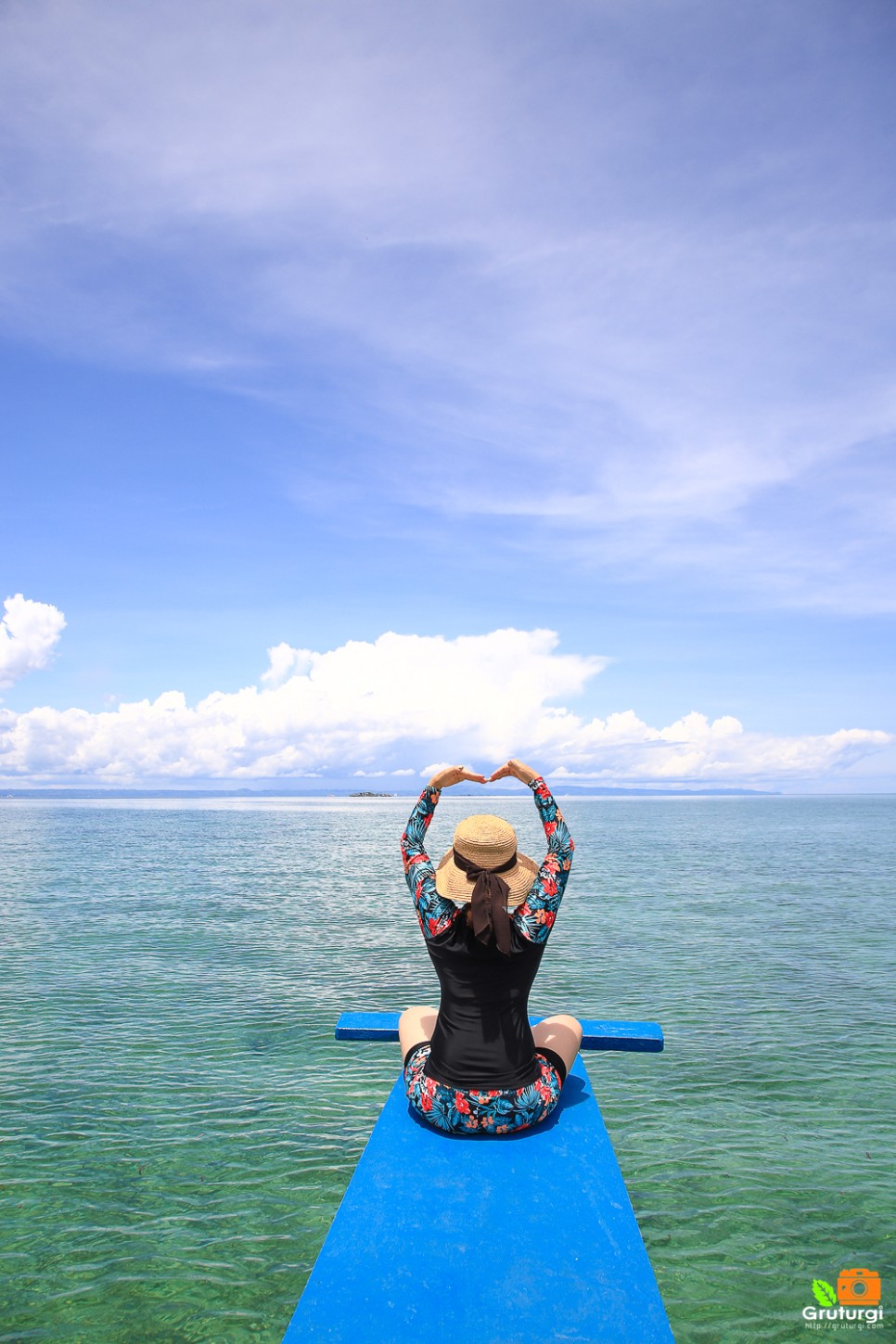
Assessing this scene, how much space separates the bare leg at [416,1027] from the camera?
7211mm

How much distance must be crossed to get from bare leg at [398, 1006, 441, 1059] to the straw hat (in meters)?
1.45

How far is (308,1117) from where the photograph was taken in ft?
32.0

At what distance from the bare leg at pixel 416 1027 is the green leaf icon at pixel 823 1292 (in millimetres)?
2475

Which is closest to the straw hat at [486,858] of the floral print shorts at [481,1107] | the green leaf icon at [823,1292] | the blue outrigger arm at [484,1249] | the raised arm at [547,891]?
the raised arm at [547,891]

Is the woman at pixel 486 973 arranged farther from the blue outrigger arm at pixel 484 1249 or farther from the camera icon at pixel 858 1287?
the camera icon at pixel 858 1287

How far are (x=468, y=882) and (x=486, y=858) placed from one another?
0.74 ft

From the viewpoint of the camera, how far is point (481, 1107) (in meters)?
6.01

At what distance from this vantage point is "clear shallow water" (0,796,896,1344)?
661cm

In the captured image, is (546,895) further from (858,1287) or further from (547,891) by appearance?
(858,1287)

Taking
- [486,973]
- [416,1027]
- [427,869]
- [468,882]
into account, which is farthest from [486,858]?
[416,1027]

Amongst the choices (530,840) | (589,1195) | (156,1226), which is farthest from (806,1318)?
(530,840)

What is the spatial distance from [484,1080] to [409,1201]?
1.02 metres

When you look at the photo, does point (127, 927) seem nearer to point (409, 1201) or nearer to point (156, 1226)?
point (156, 1226)

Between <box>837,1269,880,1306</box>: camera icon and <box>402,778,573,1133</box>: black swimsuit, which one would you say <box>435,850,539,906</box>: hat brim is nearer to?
<box>402,778,573,1133</box>: black swimsuit
